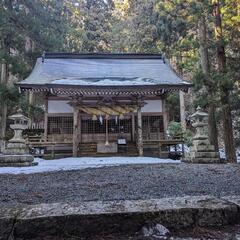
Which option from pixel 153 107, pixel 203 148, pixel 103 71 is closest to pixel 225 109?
pixel 203 148

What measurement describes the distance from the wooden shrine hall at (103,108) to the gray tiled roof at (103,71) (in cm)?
5

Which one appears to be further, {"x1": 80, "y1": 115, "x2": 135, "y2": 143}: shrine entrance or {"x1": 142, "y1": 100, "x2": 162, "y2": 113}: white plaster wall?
{"x1": 142, "y1": 100, "x2": 162, "y2": 113}: white plaster wall

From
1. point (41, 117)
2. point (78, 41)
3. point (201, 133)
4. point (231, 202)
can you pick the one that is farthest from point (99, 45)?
point (231, 202)

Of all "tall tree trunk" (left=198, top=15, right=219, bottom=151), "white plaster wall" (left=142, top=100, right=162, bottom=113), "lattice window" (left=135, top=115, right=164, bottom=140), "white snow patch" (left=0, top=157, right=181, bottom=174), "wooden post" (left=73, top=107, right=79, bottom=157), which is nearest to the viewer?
"white snow patch" (left=0, top=157, right=181, bottom=174)

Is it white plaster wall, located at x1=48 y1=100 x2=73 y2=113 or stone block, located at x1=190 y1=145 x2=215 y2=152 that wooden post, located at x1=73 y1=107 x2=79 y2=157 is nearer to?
white plaster wall, located at x1=48 y1=100 x2=73 y2=113

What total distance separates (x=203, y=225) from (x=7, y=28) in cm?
1848

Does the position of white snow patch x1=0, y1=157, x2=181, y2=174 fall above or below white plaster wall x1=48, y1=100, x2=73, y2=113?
below

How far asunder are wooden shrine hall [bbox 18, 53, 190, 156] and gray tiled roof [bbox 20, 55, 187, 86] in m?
0.05

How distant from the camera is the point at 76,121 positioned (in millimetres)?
14492

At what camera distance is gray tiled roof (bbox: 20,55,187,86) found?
49.1 ft

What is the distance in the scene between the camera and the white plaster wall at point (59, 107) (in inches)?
611

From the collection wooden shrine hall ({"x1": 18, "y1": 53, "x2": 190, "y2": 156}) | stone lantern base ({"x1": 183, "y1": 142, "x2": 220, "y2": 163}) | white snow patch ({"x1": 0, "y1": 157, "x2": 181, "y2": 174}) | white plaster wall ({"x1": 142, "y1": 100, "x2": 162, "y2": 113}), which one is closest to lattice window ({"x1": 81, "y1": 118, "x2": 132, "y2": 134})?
wooden shrine hall ({"x1": 18, "y1": 53, "x2": 190, "y2": 156})

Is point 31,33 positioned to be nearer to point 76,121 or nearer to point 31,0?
point 31,0

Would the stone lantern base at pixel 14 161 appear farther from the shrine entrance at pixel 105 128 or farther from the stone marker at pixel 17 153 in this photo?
the shrine entrance at pixel 105 128
